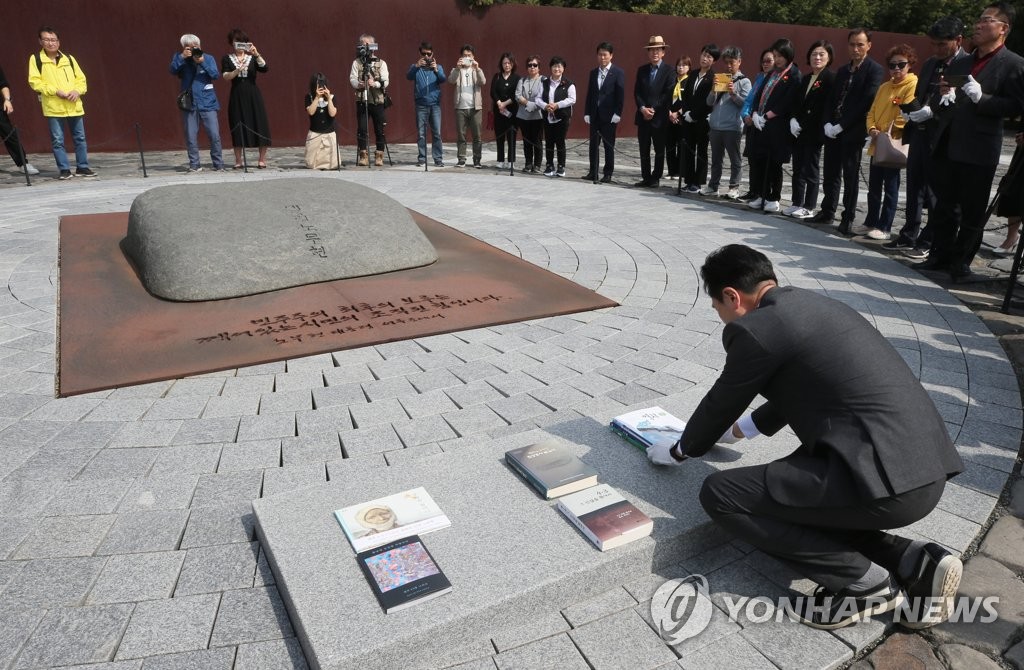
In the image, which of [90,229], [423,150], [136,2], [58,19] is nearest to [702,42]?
[423,150]

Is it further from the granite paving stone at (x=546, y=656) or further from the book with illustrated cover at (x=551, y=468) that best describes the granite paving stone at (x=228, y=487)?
the granite paving stone at (x=546, y=656)

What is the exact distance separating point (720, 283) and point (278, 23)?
15.1 metres

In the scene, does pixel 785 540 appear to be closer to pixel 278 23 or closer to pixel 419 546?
pixel 419 546

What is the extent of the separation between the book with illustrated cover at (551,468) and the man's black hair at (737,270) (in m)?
0.92

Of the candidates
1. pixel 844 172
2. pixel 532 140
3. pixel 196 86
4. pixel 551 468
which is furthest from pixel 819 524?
pixel 196 86

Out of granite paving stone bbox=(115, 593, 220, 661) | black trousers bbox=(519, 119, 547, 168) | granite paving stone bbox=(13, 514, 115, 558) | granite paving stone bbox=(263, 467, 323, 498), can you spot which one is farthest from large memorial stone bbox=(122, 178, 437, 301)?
black trousers bbox=(519, 119, 547, 168)

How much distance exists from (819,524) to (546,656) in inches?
42.0

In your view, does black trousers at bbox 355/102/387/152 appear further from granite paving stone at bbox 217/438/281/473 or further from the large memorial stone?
granite paving stone at bbox 217/438/281/473

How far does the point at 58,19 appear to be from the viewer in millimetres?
13391

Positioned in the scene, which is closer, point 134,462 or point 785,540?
point 785,540

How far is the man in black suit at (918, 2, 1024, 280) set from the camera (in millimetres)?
6051

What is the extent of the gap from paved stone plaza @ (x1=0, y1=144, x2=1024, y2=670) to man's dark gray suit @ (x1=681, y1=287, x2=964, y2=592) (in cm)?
27

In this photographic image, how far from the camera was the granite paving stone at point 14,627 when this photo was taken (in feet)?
7.51

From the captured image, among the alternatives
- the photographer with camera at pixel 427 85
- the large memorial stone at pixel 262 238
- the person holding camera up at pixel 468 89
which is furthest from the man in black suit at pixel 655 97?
the large memorial stone at pixel 262 238
